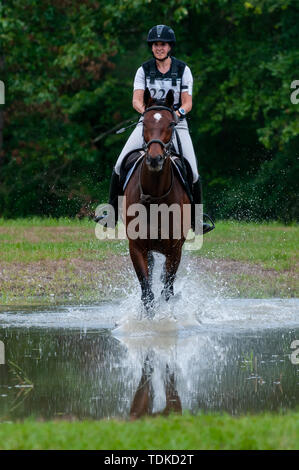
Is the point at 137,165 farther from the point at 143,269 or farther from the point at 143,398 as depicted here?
the point at 143,398

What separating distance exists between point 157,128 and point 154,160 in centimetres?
41

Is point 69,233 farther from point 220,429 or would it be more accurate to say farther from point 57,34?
point 220,429

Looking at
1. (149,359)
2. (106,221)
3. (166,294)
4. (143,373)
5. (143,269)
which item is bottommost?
(143,373)

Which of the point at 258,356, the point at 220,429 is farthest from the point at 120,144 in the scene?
the point at 220,429

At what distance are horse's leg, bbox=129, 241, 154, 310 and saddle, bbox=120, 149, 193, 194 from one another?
879mm

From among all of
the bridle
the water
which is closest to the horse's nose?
the bridle

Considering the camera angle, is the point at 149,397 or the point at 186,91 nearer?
the point at 149,397

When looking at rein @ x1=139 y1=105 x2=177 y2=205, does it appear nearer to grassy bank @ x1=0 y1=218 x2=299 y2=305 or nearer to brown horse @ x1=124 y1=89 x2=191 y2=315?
brown horse @ x1=124 y1=89 x2=191 y2=315

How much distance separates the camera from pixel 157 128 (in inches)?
390

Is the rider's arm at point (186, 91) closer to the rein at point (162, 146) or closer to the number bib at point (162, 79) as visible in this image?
the number bib at point (162, 79)

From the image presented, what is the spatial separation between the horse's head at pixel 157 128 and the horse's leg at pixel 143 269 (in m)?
1.28

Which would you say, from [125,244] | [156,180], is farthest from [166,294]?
[125,244]

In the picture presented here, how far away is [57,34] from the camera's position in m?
33.4

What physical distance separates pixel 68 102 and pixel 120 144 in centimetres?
328
